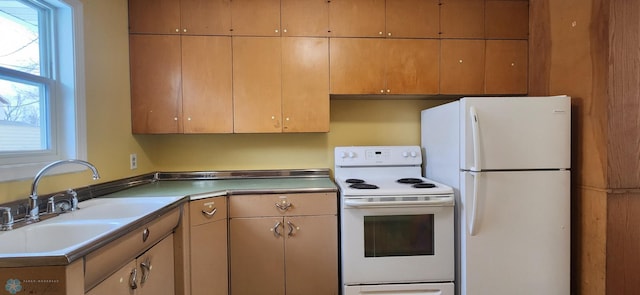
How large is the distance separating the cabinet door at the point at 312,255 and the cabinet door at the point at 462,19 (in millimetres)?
1700

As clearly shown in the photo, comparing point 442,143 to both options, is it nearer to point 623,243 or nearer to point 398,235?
point 398,235

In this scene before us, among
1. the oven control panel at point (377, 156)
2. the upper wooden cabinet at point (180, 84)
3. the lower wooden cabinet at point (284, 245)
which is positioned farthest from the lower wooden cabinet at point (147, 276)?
the oven control panel at point (377, 156)

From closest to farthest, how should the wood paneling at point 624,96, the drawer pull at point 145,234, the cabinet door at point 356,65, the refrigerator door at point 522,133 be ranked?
the drawer pull at point 145,234 < the wood paneling at point 624,96 < the refrigerator door at point 522,133 < the cabinet door at point 356,65

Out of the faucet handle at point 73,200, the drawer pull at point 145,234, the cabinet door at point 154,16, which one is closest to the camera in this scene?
the drawer pull at point 145,234

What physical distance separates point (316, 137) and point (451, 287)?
149 centimetres

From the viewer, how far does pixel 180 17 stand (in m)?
2.05

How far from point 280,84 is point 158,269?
1.41m

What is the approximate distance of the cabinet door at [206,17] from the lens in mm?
2059

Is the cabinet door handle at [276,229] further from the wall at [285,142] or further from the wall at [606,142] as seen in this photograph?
the wall at [606,142]

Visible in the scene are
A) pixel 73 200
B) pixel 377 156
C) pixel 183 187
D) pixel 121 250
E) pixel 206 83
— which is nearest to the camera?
pixel 121 250

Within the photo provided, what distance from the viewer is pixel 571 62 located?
1822 millimetres

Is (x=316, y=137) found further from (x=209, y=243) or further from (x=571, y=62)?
(x=571, y=62)

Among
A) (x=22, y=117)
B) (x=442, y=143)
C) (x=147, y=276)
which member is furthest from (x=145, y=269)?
(x=442, y=143)

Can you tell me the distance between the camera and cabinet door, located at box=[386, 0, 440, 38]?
2143mm
